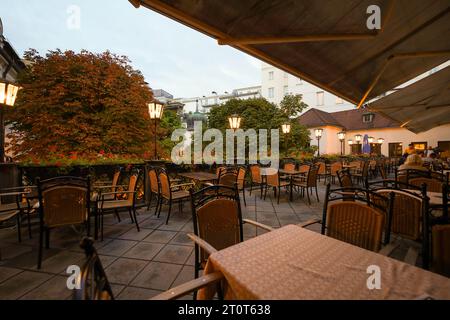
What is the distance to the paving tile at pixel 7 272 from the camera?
2129mm

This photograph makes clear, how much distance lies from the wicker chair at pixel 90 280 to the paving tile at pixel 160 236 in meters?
2.36

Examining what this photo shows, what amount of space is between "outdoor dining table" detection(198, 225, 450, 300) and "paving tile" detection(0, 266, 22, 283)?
2288 mm

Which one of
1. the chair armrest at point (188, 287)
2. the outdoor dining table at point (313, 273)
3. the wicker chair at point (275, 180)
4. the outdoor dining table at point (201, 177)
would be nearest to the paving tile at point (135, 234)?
the outdoor dining table at point (201, 177)

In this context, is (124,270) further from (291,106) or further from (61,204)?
(291,106)

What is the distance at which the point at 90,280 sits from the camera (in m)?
0.72

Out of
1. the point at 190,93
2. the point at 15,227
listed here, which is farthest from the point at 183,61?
the point at 15,227

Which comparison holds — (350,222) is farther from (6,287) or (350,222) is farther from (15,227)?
(15,227)

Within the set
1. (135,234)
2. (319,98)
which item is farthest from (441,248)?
(319,98)

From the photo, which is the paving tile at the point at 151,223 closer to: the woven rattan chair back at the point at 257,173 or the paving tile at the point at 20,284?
the paving tile at the point at 20,284

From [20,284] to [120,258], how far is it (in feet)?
2.91

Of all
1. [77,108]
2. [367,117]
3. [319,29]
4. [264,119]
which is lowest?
[319,29]

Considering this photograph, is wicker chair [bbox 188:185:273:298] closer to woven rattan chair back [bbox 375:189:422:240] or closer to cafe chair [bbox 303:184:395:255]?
cafe chair [bbox 303:184:395:255]

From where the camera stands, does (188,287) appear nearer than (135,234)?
Yes

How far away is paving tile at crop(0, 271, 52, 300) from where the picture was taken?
6.15 ft
